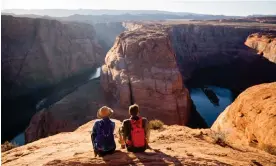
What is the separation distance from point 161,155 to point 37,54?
55.2m

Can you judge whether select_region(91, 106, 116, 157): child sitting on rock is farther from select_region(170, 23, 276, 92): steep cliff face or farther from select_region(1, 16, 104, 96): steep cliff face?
select_region(170, 23, 276, 92): steep cliff face

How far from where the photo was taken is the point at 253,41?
6850cm

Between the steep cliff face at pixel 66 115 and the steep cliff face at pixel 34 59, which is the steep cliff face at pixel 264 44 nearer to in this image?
the steep cliff face at pixel 34 59

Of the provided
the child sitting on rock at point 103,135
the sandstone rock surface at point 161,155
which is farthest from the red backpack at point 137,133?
the child sitting on rock at point 103,135

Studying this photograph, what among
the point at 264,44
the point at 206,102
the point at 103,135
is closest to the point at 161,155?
the point at 103,135

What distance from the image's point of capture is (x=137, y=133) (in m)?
6.70

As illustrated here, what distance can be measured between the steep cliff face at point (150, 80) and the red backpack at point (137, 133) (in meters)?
22.5

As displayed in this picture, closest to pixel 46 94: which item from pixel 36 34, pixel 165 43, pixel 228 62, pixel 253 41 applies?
pixel 36 34

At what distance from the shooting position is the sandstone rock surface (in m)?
6.34

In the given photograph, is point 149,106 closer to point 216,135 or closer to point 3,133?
point 3,133

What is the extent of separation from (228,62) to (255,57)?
20.6 ft

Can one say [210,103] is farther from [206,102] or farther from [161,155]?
[161,155]

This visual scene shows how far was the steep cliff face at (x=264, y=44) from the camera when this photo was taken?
200 ft

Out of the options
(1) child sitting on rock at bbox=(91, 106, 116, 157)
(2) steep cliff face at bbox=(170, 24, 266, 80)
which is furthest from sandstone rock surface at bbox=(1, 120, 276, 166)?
(2) steep cliff face at bbox=(170, 24, 266, 80)
